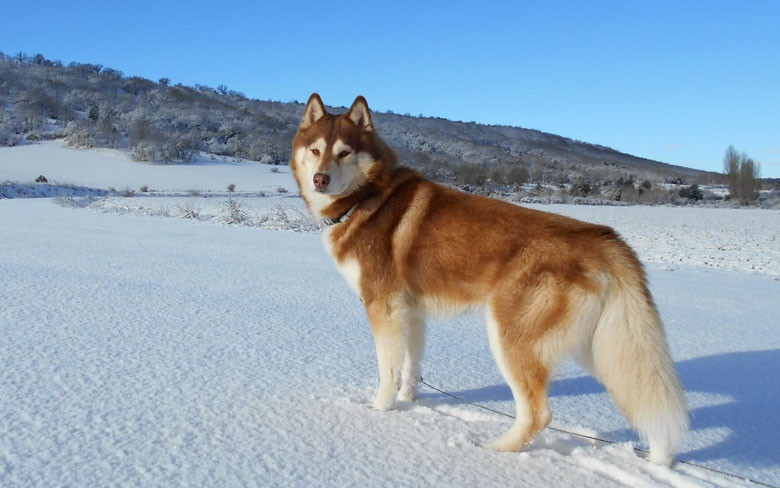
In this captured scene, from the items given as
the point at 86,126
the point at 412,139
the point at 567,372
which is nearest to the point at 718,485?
the point at 567,372

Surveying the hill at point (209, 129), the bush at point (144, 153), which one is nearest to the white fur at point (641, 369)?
the hill at point (209, 129)

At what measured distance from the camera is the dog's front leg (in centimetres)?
333

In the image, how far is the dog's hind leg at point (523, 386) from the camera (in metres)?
2.81

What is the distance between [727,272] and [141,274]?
12.1 meters

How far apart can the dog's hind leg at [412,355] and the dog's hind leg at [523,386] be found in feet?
2.47

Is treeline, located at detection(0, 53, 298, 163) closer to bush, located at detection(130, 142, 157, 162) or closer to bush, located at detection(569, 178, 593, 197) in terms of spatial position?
bush, located at detection(130, 142, 157, 162)

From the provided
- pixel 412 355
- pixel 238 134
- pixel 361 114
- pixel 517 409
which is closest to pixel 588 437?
pixel 517 409

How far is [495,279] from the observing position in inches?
120

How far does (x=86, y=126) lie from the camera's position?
56.3 meters

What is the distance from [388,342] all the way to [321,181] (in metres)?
1.21

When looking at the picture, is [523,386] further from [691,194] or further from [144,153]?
[691,194]

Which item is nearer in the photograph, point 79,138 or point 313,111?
point 313,111

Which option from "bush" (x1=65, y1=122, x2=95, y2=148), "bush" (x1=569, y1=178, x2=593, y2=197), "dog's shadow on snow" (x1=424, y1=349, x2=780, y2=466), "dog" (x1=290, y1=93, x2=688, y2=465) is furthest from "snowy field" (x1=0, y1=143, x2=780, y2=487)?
"bush" (x1=65, y1=122, x2=95, y2=148)

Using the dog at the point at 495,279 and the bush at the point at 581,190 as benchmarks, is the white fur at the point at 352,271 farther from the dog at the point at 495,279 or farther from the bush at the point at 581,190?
the bush at the point at 581,190
